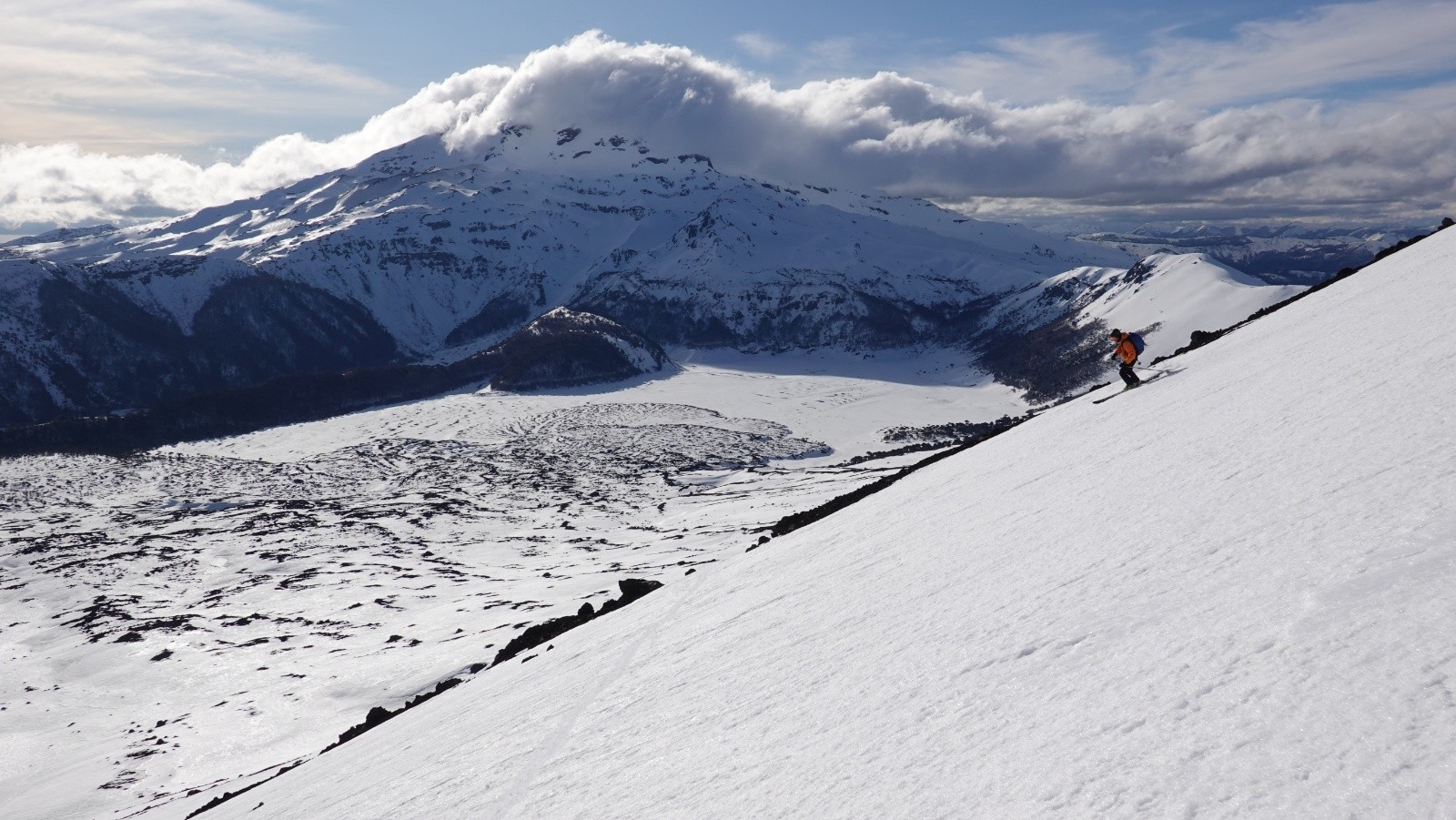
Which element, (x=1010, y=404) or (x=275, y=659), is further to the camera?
(x=1010, y=404)

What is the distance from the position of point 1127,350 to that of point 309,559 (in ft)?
216

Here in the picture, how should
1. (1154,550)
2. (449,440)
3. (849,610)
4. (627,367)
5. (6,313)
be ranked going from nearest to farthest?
(1154,550) < (849,610) < (449,440) < (6,313) < (627,367)

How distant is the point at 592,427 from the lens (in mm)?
132125

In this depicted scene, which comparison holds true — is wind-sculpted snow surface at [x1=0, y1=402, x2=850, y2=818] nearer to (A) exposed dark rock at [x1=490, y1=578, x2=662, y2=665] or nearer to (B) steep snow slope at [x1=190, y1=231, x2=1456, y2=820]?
(A) exposed dark rock at [x1=490, y1=578, x2=662, y2=665]

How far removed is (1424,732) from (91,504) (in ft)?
385

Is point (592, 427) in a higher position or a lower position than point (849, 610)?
higher

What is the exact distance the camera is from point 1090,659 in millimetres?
6109

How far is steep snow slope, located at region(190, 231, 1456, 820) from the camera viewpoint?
445 centimetres

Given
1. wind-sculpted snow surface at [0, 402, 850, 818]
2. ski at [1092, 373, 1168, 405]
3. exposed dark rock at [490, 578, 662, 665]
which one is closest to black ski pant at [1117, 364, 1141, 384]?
ski at [1092, 373, 1168, 405]

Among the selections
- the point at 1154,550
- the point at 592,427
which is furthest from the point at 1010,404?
the point at 1154,550

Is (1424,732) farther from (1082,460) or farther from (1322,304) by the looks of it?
(1322,304)

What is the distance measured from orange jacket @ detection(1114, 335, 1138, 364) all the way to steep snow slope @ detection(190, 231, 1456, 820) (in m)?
5.28

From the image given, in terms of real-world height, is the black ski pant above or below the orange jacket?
below

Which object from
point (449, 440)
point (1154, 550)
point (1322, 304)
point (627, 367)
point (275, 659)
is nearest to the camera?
point (1154, 550)
